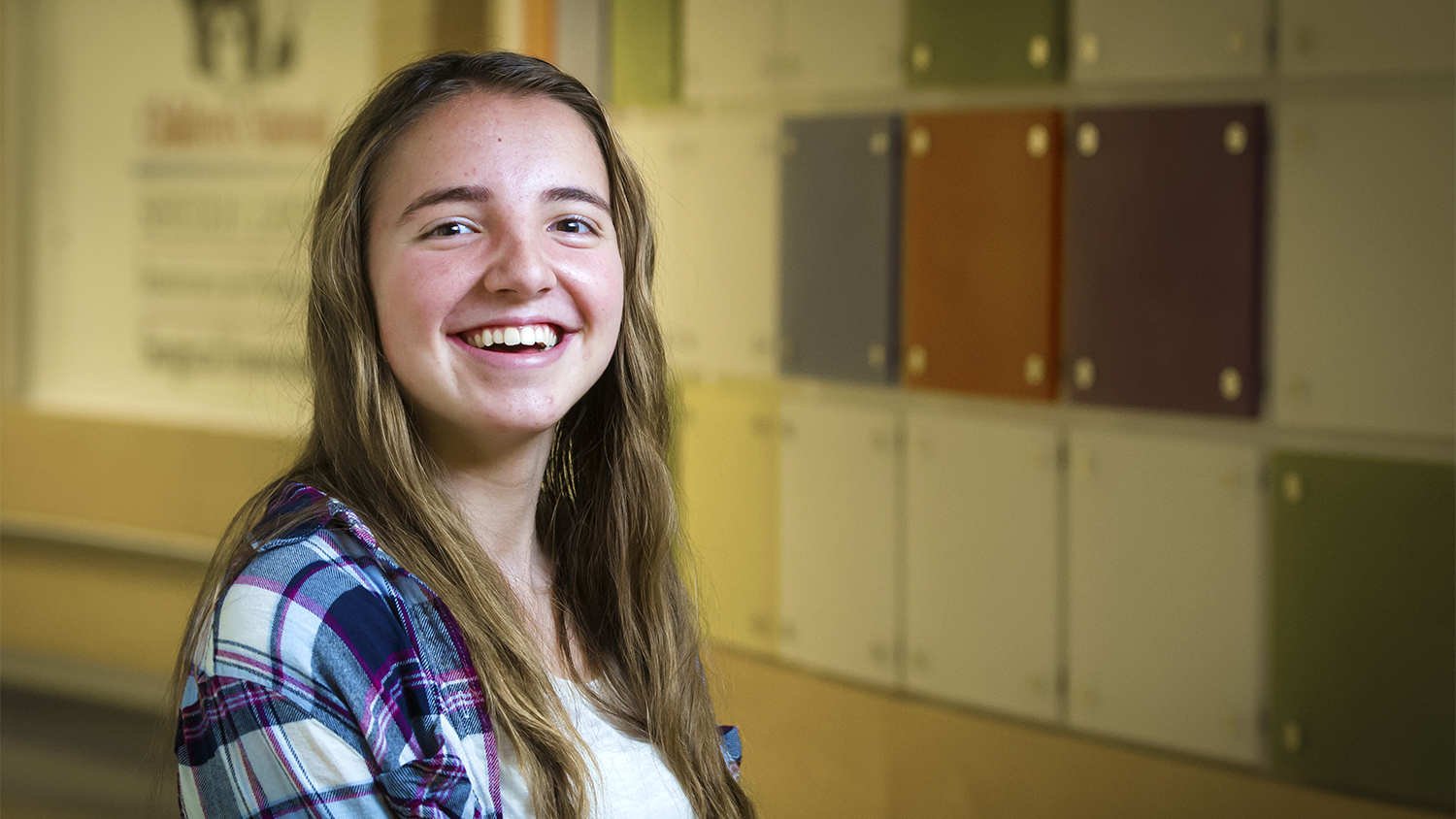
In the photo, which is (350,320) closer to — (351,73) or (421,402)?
(421,402)

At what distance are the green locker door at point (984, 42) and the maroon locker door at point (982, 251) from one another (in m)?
0.10

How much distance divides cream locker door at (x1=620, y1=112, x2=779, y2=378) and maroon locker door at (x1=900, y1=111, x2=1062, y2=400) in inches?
17.6

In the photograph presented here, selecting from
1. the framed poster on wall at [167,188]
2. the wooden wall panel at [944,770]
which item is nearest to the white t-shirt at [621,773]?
the wooden wall panel at [944,770]

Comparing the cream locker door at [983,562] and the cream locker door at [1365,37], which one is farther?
the cream locker door at [983,562]

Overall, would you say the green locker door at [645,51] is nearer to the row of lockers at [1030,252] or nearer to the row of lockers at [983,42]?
the row of lockers at [983,42]

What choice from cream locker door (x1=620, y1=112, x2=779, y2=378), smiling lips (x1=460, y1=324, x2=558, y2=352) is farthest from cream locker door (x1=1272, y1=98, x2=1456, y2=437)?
smiling lips (x1=460, y1=324, x2=558, y2=352)

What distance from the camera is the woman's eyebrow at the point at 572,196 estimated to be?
1.25 meters

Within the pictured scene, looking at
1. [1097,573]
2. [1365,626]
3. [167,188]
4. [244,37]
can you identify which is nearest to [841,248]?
[1097,573]

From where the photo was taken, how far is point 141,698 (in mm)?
4730

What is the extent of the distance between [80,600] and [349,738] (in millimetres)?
4834

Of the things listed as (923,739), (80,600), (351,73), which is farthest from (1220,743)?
(80,600)

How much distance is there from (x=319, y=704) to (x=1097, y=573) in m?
2.44

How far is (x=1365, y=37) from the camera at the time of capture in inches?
104

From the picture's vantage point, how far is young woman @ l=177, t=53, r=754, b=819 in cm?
99
